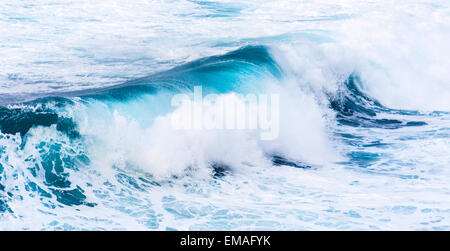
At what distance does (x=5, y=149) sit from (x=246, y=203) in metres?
3.69

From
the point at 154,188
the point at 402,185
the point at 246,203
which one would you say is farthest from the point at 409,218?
the point at 154,188

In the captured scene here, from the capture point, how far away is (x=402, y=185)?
8359 mm

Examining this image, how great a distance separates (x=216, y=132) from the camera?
32.2 ft

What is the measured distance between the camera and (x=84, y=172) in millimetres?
8281

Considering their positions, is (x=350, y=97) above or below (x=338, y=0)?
below

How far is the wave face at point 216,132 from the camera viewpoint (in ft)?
24.4

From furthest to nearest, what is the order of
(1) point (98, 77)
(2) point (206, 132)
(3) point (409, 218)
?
(1) point (98, 77) < (2) point (206, 132) < (3) point (409, 218)

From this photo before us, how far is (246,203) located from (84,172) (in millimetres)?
2566

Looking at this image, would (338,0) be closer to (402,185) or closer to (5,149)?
(402,185)

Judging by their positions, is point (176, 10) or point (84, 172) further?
point (176, 10)

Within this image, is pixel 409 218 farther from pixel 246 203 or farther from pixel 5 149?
pixel 5 149

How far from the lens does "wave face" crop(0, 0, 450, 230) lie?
7.43 meters
